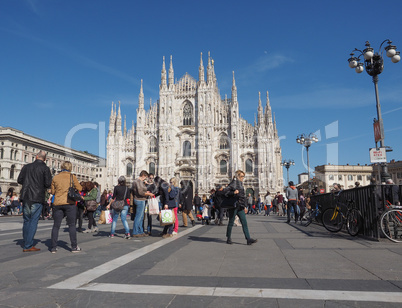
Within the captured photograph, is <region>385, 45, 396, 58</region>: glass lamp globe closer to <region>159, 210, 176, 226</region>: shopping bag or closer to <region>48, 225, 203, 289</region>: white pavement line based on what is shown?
<region>159, 210, 176, 226</region>: shopping bag

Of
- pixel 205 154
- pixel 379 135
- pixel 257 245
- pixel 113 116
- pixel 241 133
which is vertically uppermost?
pixel 113 116

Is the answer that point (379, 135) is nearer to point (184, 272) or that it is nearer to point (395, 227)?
point (395, 227)

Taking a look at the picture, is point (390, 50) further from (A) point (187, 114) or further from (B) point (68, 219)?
(A) point (187, 114)

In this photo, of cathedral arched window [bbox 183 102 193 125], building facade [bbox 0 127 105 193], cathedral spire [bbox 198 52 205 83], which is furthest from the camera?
cathedral arched window [bbox 183 102 193 125]

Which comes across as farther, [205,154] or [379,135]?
[205,154]

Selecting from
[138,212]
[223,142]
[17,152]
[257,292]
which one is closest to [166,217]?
[138,212]

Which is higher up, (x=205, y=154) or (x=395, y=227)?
(x=205, y=154)

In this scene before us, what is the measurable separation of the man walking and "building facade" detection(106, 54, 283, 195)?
36225 mm

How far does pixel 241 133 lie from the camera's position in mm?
43625

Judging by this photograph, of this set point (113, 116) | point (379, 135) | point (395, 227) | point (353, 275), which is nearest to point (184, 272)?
point (353, 275)

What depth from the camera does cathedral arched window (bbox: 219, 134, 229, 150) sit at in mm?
44000

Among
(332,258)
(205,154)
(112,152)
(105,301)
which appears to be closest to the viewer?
(105,301)

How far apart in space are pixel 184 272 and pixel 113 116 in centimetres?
4696

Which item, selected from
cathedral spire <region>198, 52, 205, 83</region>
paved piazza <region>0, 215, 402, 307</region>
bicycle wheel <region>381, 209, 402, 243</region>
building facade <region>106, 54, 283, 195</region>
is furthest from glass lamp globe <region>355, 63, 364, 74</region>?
cathedral spire <region>198, 52, 205, 83</region>
